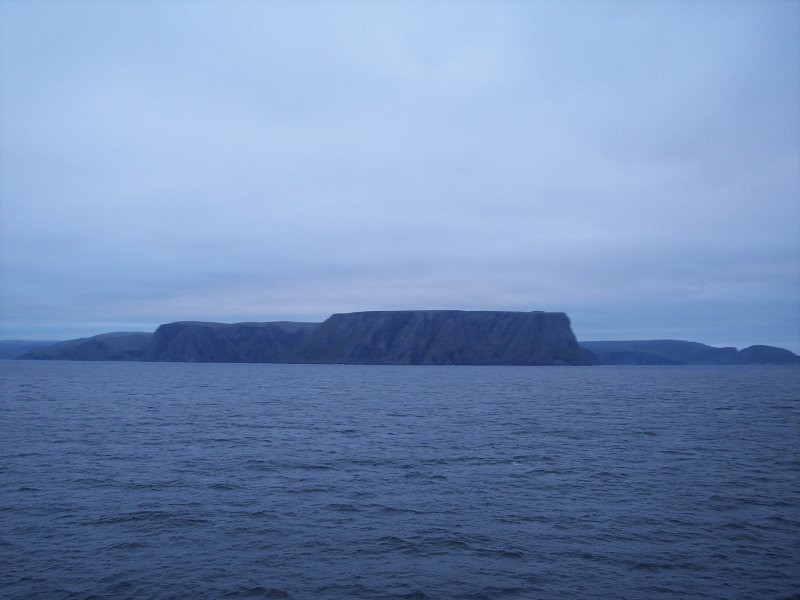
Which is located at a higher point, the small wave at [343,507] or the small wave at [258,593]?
the small wave at [343,507]

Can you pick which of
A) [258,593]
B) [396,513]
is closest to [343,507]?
[396,513]

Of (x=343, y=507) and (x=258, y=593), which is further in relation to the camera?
(x=343, y=507)

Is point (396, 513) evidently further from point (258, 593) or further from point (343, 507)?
point (258, 593)

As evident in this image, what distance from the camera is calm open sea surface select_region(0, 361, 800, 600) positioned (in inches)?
627

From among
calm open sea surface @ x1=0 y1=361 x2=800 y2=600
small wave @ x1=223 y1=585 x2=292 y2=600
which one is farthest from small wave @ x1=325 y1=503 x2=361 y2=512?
small wave @ x1=223 y1=585 x2=292 y2=600

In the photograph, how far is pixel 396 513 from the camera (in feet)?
71.5

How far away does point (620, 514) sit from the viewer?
861 inches

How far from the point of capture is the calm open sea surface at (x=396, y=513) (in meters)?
15.9

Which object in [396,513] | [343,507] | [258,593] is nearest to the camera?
[258,593]

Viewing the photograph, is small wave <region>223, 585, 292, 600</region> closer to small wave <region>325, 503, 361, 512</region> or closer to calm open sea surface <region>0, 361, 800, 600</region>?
calm open sea surface <region>0, 361, 800, 600</region>

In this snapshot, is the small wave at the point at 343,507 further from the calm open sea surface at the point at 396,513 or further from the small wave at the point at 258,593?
the small wave at the point at 258,593

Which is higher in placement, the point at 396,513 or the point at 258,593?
the point at 396,513

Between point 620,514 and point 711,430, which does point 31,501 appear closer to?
point 620,514

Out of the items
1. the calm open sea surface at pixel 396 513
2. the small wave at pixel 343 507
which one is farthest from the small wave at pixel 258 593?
the small wave at pixel 343 507
